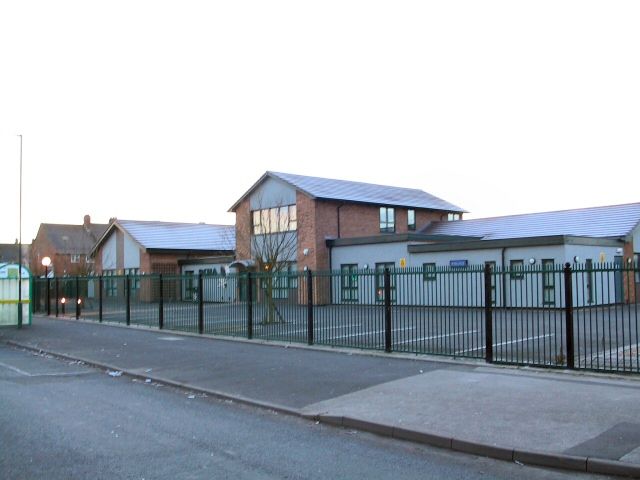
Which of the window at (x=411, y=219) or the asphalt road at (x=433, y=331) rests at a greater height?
the window at (x=411, y=219)

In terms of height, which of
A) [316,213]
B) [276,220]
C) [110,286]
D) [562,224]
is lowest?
[110,286]

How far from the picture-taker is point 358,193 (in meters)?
40.1

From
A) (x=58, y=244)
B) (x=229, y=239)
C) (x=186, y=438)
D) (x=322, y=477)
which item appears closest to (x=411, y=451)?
(x=322, y=477)

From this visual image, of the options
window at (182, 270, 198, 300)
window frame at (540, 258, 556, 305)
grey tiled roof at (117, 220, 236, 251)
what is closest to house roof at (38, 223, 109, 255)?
grey tiled roof at (117, 220, 236, 251)

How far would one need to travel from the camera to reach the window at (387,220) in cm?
4016

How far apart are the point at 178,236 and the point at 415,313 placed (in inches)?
1503

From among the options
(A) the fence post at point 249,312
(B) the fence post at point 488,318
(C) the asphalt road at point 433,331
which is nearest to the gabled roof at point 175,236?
(C) the asphalt road at point 433,331

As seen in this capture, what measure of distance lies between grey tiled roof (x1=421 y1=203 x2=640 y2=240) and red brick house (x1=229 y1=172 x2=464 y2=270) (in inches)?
138

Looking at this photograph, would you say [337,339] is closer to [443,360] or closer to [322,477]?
[443,360]

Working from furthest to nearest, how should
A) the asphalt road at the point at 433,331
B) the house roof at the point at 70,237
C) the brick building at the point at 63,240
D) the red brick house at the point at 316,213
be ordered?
the house roof at the point at 70,237, the brick building at the point at 63,240, the red brick house at the point at 316,213, the asphalt road at the point at 433,331

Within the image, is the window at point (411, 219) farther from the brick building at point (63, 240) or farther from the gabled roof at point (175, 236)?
the brick building at point (63, 240)

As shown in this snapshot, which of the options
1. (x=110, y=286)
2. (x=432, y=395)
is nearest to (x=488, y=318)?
(x=432, y=395)

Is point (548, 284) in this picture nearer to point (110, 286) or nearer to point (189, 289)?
point (189, 289)

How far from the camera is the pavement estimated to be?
658 centimetres
